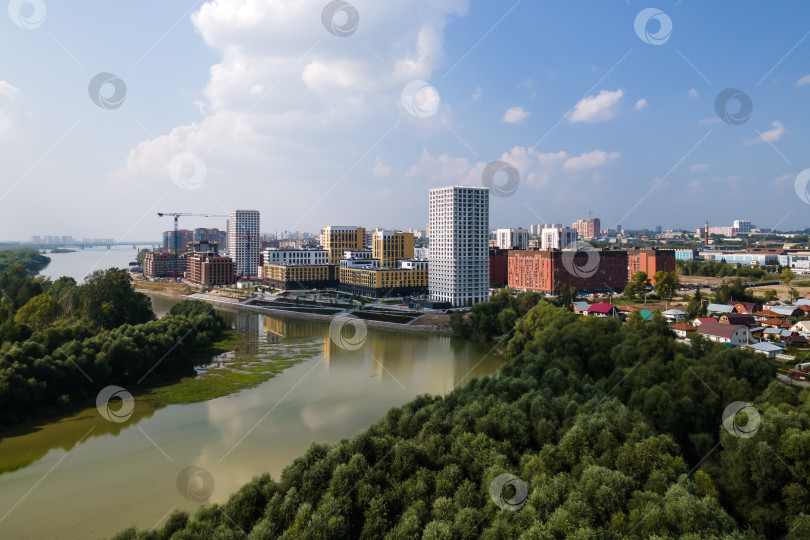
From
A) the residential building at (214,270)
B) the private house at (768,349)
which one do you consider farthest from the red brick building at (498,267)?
the residential building at (214,270)

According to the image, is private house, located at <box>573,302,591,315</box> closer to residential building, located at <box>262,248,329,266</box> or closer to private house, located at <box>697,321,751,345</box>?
private house, located at <box>697,321,751,345</box>

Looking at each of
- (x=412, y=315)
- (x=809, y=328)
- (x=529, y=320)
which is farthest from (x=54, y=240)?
(x=809, y=328)

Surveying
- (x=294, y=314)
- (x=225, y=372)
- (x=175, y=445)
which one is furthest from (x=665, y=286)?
(x=175, y=445)

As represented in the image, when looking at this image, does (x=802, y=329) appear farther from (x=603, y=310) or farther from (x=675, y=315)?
(x=603, y=310)

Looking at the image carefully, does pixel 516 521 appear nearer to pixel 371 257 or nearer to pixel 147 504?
pixel 147 504

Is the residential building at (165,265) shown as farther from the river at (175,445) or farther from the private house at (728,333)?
the private house at (728,333)

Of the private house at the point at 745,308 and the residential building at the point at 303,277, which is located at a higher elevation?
the residential building at the point at 303,277
